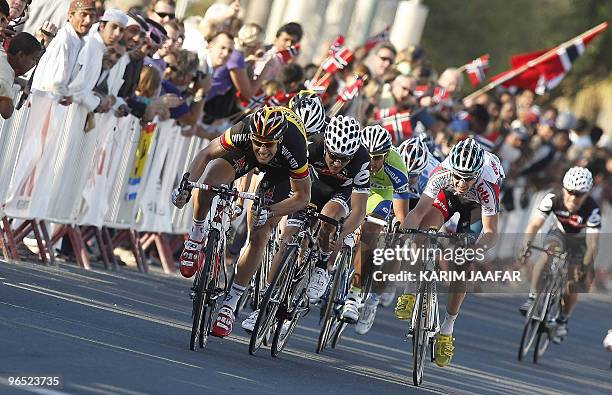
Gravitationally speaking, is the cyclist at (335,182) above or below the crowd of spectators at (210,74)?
below

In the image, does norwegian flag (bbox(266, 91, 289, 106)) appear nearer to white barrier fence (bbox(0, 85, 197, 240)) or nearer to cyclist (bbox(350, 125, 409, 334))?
white barrier fence (bbox(0, 85, 197, 240))

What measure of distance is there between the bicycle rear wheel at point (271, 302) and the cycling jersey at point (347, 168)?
3.46 feet

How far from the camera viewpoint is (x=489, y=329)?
2072cm

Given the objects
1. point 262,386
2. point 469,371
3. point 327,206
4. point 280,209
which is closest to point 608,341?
point 469,371

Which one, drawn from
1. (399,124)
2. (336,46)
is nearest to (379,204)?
(336,46)

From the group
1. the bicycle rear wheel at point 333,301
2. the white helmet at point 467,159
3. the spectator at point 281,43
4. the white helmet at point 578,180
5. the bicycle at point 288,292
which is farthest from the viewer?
the spectator at point 281,43

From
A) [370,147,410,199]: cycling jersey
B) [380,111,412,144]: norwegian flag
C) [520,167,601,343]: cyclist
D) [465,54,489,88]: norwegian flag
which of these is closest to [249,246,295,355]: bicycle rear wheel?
[370,147,410,199]: cycling jersey

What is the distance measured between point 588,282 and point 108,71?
6405 mm

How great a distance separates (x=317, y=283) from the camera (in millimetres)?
13648

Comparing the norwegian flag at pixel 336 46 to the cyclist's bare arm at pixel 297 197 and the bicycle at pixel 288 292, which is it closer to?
the bicycle at pixel 288 292

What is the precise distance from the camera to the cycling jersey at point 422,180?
17.6m

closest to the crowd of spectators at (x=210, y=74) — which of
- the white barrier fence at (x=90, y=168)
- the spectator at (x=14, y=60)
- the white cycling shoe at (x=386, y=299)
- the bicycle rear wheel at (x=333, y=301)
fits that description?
the spectator at (x=14, y=60)

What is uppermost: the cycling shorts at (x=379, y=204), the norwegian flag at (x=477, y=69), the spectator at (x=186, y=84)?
the norwegian flag at (x=477, y=69)

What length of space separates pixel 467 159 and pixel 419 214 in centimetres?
64
